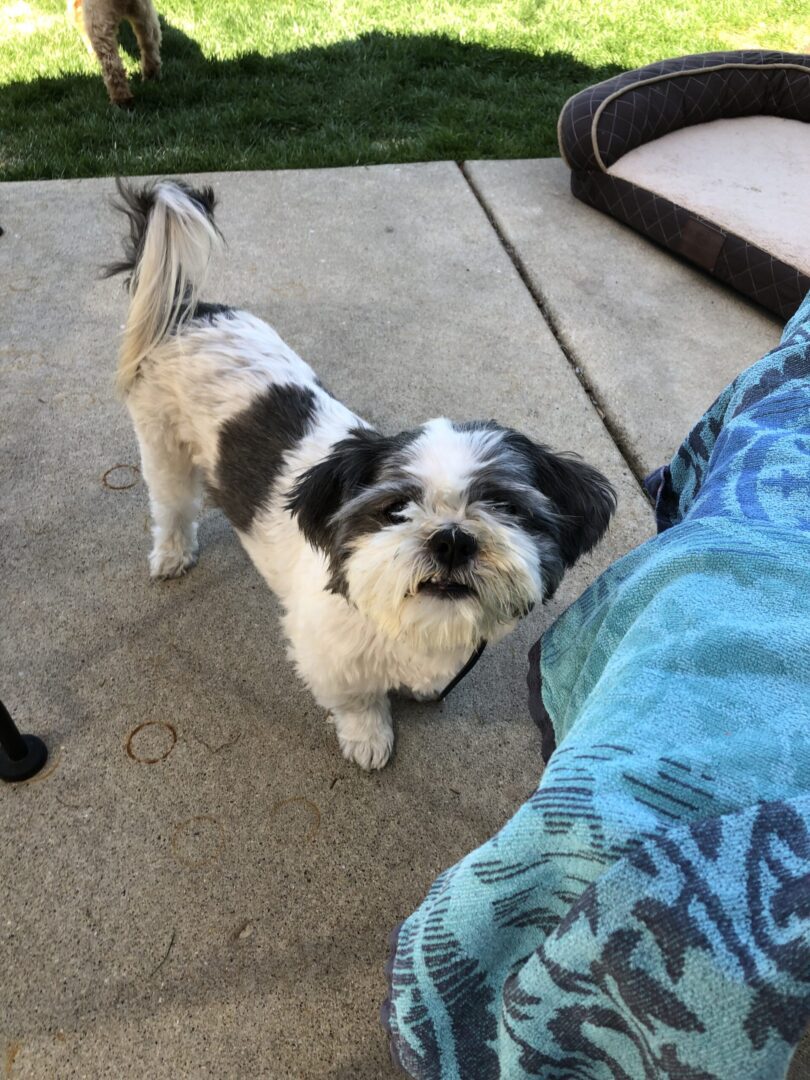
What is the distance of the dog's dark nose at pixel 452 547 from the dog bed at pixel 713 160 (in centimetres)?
320

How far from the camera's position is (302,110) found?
5.60 metres

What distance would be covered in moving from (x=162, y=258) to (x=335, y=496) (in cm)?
105

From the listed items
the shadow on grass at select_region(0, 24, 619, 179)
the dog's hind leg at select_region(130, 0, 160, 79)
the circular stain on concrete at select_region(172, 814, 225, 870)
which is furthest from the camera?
the dog's hind leg at select_region(130, 0, 160, 79)

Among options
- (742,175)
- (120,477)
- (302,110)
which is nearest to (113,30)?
(302,110)

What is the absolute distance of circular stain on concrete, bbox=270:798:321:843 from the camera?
7.02 ft

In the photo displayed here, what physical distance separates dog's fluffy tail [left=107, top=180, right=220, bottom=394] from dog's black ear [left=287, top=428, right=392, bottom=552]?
0.94 meters

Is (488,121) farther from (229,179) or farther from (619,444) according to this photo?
(619,444)

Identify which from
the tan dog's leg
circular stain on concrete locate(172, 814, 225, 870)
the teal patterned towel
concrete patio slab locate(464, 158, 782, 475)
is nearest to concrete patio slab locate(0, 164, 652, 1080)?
circular stain on concrete locate(172, 814, 225, 870)

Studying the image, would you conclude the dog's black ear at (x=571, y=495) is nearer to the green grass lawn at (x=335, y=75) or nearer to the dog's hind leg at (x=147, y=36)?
the green grass lawn at (x=335, y=75)

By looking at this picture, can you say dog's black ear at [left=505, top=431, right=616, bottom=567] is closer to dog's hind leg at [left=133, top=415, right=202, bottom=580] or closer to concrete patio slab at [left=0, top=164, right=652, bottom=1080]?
concrete patio slab at [left=0, top=164, right=652, bottom=1080]

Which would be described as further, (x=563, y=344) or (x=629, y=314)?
(x=629, y=314)

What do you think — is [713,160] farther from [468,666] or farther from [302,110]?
[468,666]

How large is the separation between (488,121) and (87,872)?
5.85m

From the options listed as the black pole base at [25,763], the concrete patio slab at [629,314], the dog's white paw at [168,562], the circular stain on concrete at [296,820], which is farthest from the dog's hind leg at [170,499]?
the concrete patio slab at [629,314]
